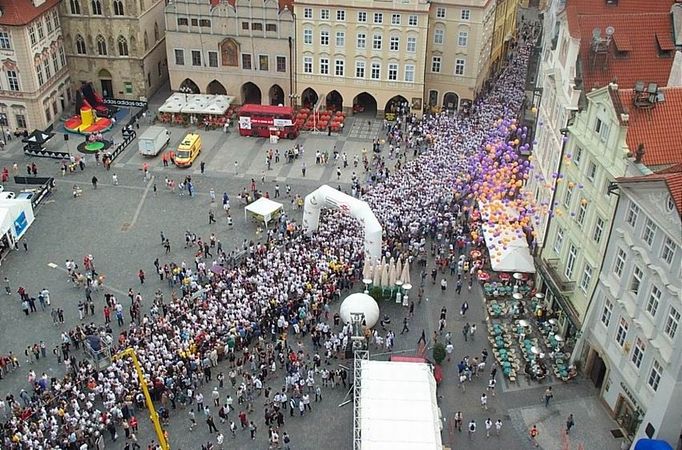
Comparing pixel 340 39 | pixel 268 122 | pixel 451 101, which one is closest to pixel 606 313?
pixel 268 122

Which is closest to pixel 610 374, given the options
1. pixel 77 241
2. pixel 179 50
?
pixel 77 241

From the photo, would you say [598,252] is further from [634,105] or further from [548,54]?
[548,54]

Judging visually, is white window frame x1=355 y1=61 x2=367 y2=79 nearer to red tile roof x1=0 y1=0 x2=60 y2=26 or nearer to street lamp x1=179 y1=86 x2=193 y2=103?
street lamp x1=179 y1=86 x2=193 y2=103

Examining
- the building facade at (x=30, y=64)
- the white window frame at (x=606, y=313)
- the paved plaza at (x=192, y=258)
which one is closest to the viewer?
the paved plaza at (x=192, y=258)

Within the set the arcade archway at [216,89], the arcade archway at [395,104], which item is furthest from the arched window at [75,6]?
the arcade archway at [395,104]

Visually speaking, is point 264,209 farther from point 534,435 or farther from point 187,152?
point 534,435

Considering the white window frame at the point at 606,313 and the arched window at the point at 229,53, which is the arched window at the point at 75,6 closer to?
the arched window at the point at 229,53

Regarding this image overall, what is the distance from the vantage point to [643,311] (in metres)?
38.9

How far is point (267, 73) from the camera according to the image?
81.2m

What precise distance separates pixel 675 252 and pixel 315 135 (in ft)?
152

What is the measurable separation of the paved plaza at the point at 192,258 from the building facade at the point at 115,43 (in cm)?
877

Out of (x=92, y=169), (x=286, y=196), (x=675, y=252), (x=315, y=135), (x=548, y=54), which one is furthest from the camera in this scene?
(x=315, y=135)

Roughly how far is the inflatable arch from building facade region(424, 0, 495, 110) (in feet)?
98.2

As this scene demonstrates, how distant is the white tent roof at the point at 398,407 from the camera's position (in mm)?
36719
